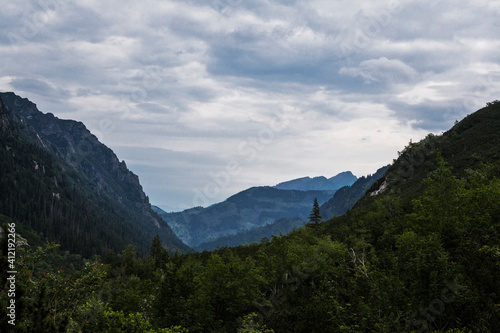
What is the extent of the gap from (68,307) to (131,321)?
719 cm

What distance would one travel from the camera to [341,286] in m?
34.9

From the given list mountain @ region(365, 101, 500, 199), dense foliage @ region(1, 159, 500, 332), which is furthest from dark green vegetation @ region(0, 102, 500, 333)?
mountain @ region(365, 101, 500, 199)

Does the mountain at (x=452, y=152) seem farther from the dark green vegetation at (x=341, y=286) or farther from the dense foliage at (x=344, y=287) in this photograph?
the dense foliage at (x=344, y=287)

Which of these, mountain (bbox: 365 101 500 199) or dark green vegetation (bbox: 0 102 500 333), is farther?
mountain (bbox: 365 101 500 199)

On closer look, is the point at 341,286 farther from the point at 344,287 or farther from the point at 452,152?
the point at 452,152

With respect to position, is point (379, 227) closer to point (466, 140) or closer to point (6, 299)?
point (6, 299)

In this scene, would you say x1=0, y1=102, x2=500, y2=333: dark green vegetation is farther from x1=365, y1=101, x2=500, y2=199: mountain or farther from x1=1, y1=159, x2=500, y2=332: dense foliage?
x1=365, y1=101, x2=500, y2=199: mountain

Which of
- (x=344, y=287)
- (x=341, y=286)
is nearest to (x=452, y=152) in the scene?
(x=341, y=286)

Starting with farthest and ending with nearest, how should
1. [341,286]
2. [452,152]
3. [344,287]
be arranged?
1. [452,152]
2. [341,286]
3. [344,287]

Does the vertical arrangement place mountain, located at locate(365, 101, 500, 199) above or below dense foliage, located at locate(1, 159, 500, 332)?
above

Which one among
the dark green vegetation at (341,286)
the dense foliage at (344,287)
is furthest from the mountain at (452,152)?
the dense foliage at (344,287)

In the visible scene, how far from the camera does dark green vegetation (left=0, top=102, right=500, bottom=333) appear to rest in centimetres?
1537

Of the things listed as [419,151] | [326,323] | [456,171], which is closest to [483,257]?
Answer: [326,323]

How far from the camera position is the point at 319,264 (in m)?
39.2
